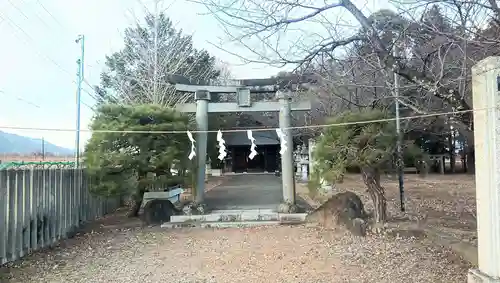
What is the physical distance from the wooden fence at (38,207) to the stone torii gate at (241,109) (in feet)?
9.25

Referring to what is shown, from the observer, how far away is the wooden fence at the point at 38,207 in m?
5.40

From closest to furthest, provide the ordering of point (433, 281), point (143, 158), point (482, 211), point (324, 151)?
point (482, 211), point (433, 281), point (324, 151), point (143, 158)

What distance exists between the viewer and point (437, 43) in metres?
4.46

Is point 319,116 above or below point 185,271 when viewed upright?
above

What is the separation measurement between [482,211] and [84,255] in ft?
17.5

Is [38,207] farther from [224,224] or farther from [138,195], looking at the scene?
[224,224]

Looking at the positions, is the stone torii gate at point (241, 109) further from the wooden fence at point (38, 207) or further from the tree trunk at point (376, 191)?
the wooden fence at point (38, 207)

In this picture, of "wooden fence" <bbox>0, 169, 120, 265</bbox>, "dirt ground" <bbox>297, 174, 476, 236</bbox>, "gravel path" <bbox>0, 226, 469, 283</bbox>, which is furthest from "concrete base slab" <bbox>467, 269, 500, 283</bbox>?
"wooden fence" <bbox>0, 169, 120, 265</bbox>

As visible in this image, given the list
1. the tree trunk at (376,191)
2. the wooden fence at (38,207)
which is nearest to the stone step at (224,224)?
the tree trunk at (376,191)

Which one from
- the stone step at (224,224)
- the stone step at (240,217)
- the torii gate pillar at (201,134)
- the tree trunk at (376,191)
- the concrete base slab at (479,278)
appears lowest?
the stone step at (224,224)

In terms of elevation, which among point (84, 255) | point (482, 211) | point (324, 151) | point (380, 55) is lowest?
point (84, 255)

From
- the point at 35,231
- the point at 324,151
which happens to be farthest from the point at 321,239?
the point at 35,231

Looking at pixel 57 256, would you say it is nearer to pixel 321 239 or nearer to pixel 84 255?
pixel 84 255

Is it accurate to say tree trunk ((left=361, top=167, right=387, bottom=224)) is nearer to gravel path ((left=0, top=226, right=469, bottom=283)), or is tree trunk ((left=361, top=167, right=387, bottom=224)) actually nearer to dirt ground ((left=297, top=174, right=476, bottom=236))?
dirt ground ((left=297, top=174, right=476, bottom=236))
